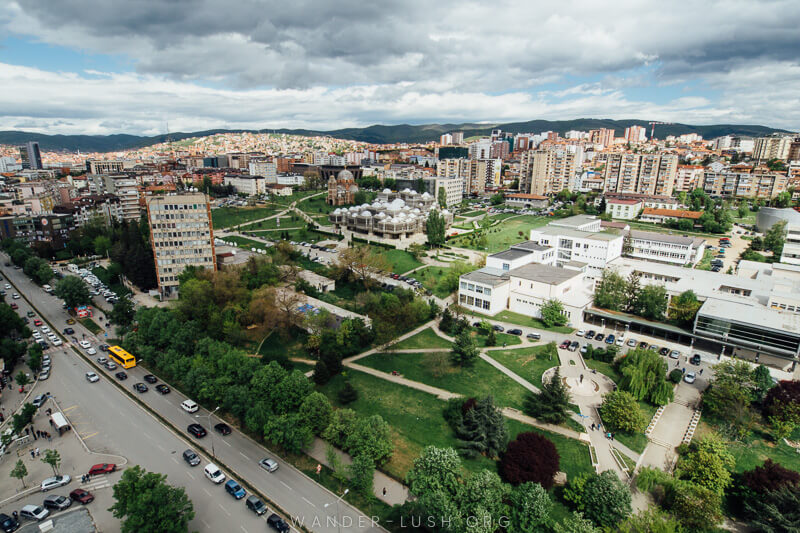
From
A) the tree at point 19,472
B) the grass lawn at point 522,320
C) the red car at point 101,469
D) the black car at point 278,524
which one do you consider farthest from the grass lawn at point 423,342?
the tree at point 19,472

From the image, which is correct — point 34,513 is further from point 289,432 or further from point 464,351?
point 464,351

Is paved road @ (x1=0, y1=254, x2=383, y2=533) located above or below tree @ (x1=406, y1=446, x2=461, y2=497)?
below

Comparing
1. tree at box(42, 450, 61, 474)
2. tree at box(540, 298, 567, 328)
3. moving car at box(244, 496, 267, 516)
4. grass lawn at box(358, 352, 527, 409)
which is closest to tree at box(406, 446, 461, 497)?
moving car at box(244, 496, 267, 516)

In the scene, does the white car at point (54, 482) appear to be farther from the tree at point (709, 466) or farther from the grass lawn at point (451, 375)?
the tree at point (709, 466)

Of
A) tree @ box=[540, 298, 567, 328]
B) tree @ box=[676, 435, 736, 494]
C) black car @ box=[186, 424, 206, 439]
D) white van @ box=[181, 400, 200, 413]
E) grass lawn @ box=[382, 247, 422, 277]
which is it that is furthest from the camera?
grass lawn @ box=[382, 247, 422, 277]

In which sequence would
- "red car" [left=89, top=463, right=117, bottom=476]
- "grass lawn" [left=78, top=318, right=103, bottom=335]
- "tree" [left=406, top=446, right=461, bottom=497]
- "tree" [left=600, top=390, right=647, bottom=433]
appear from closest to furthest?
"tree" [left=406, top=446, right=461, bottom=497]
"red car" [left=89, top=463, right=117, bottom=476]
"tree" [left=600, top=390, right=647, bottom=433]
"grass lawn" [left=78, top=318, right=103, bottom=335]

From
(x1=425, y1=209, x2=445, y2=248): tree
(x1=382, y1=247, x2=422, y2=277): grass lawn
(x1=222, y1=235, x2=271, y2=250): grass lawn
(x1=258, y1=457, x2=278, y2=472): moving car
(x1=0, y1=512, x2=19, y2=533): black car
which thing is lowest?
(x1=0, y1=512, x2=19, y2=533): black car

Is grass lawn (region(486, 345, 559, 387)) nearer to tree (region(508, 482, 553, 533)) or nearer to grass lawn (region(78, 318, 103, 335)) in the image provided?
tree (region(508, 482, 553, 533))
